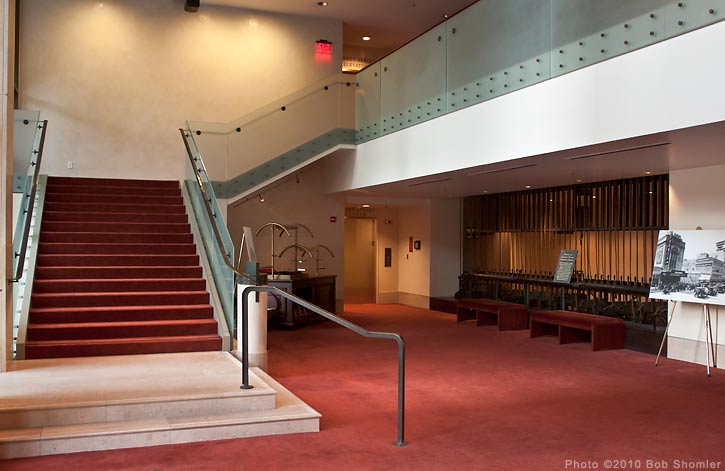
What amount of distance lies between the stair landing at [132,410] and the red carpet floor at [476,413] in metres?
0.11

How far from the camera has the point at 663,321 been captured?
1027 cm

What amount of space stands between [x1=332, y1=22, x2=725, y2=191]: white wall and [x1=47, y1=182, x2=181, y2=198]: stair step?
465cm

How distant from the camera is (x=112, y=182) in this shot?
41.2 ft

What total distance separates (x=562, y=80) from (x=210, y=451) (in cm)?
518

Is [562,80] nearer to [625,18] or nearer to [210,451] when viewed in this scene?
[625,18]

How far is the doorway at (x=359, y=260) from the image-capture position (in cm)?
1739

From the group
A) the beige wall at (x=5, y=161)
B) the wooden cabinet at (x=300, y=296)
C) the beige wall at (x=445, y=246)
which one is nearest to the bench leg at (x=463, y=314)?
the beige wall at (x=445, y=246)

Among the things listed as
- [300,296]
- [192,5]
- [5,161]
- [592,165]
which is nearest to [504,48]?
[592,165]

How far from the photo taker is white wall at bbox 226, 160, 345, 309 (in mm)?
14193

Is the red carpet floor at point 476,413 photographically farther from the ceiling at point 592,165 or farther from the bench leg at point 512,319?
the ceiling at point 592,165

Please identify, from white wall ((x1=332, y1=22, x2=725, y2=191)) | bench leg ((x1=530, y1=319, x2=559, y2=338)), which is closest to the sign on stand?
bench leg ((x1=530, y1=319, x2=559, y2=338))

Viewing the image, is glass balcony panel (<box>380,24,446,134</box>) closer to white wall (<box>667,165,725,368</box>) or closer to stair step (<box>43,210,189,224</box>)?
white wall (<box>667,165,725,368</box>)

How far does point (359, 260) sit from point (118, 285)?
8938 millimetres

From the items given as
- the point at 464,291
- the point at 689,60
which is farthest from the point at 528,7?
the point at 464,291
